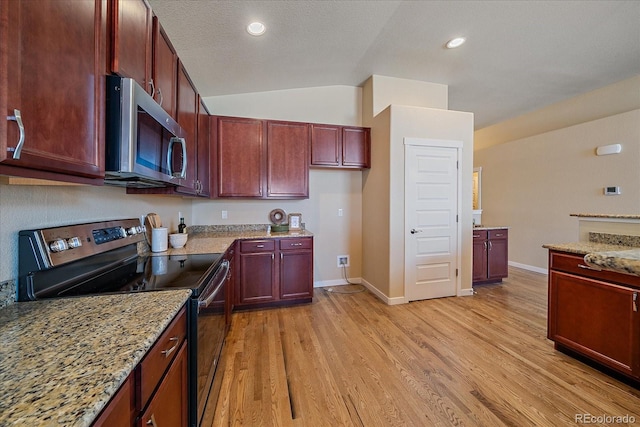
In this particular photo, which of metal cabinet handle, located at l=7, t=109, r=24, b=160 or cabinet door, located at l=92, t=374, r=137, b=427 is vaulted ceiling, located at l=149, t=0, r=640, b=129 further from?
cabinet door, located at l=92, t=374, r=137, b=427

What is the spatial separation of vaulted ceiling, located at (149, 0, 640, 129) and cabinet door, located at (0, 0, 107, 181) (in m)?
1.31

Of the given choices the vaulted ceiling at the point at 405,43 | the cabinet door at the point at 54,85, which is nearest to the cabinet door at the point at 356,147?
the vaulted ceiling at the point at 405,43

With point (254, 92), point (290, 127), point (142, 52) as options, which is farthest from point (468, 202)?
point (142, 52)

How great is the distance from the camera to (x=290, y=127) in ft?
11.5

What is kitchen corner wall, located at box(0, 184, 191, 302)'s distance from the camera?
104cm

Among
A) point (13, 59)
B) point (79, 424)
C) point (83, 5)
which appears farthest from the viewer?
point (83, 5)

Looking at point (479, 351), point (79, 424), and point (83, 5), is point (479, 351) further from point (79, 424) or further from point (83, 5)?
point (83, 5)

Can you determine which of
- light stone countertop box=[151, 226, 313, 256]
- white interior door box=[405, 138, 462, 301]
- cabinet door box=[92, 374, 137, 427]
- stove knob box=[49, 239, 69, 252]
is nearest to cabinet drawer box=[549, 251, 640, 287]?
white interior door box=[405, 138, 462, 301]

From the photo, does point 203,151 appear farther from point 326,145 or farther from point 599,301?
point 599,301

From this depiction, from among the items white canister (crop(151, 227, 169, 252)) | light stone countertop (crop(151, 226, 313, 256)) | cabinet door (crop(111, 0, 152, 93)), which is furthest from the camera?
light stone countertop (crop(151, 226, 313, 256))

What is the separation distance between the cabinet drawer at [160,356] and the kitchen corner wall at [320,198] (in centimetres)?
266

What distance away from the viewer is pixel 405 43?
294 centimetres

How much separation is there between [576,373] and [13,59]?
337cm

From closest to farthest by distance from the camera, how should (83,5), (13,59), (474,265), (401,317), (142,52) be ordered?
1. (13,59)
2. (83,5)
3. (142,52)
4. (401,317)
5. (474,265)
